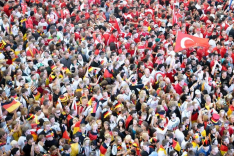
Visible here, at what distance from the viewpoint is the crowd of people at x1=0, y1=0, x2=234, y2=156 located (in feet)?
25.9

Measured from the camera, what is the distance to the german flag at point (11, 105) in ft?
Result: 27.7

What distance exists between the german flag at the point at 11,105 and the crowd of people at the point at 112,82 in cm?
3

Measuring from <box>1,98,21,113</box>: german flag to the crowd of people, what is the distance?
3cm

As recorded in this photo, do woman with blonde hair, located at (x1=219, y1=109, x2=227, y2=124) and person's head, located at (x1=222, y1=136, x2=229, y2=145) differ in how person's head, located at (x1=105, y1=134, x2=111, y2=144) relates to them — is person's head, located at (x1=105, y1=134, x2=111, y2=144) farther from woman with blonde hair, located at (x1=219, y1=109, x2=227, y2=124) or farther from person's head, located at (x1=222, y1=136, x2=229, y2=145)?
woman with blonde hair, located at (x1=219, y1=109, x2=227, y2=124)

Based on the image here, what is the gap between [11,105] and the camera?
8.57m

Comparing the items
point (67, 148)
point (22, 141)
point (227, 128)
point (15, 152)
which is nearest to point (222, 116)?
point (227, 128)

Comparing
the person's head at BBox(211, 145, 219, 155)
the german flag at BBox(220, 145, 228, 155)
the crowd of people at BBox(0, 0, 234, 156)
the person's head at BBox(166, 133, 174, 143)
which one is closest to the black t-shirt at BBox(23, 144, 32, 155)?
the crowd of people at BBox(0, 0, 234, 156)

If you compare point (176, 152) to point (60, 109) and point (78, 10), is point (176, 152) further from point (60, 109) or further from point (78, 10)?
point (78, 10)

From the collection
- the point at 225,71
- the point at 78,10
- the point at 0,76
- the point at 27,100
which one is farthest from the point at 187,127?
the point at 78,10

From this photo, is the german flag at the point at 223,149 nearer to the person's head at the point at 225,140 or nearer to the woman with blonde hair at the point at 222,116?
the person's head at the point at 225,140

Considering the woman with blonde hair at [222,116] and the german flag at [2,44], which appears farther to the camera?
the german flag at [2,44]

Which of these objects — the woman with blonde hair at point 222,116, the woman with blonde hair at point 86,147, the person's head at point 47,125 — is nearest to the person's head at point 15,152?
the person's head at point 47,125

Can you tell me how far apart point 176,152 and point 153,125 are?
4.03 ft

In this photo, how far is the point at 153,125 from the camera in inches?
336
